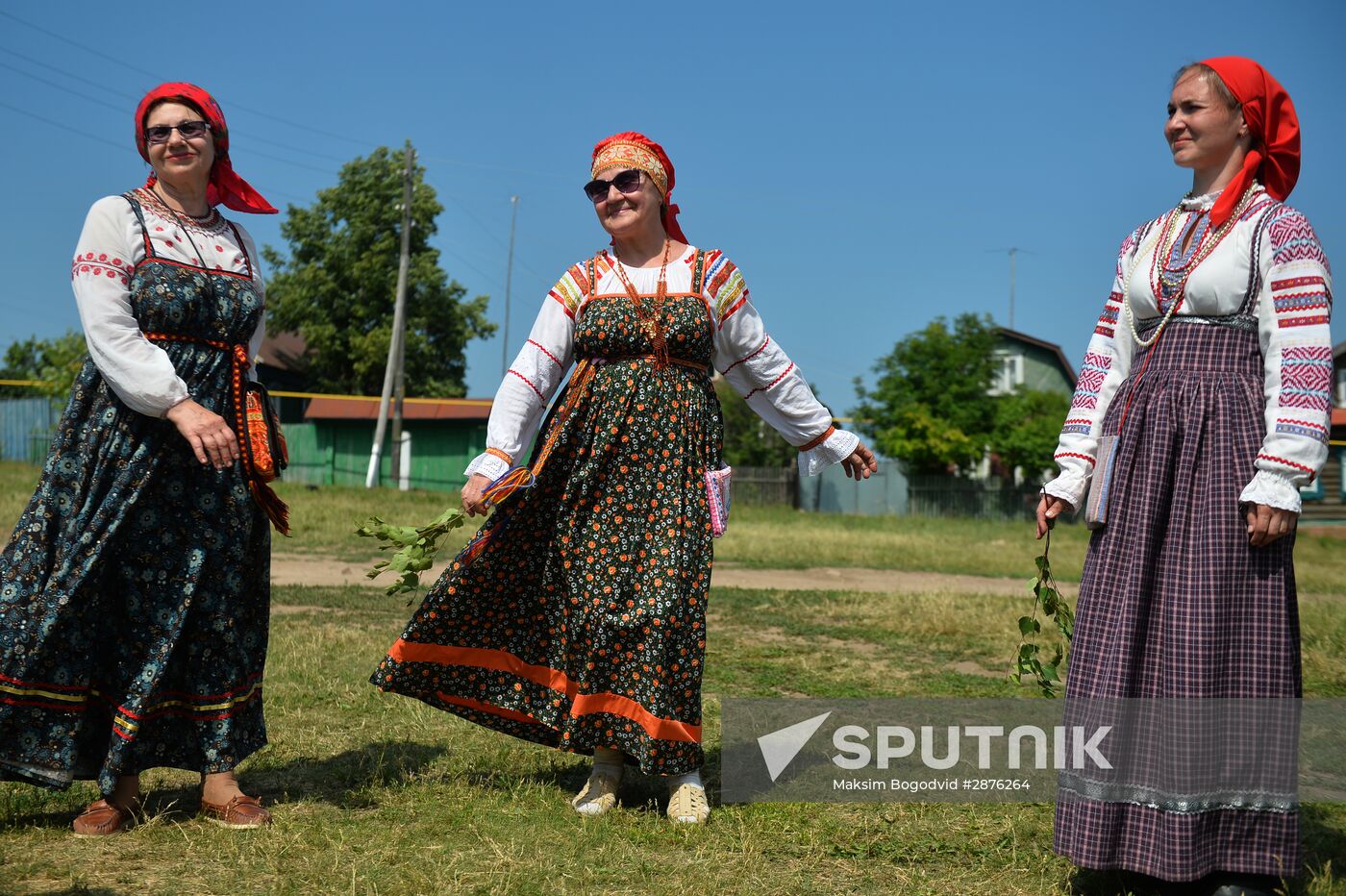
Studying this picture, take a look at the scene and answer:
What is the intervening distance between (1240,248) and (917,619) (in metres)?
5.32

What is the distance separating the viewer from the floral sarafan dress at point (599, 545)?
12.9 feet

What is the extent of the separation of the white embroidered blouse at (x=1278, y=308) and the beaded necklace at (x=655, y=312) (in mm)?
1380

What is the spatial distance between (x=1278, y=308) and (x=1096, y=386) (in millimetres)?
547

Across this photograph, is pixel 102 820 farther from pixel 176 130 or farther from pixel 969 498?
pixel 969 498

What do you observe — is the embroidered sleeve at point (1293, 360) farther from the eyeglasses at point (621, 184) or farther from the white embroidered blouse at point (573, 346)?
the eyeglasses at point (621, 184)

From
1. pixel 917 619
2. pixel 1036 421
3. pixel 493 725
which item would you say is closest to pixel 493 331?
pixel 1036 421

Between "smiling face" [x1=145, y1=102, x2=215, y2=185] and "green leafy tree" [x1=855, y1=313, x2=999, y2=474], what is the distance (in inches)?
1214

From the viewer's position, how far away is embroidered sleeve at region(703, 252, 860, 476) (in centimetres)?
419

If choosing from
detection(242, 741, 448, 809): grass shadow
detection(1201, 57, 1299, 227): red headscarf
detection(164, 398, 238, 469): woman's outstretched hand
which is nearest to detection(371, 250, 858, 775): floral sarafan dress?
detection(242, 741, 448, 809): grass shadow

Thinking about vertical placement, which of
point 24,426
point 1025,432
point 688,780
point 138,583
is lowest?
point 688,780

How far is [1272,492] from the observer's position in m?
3.00

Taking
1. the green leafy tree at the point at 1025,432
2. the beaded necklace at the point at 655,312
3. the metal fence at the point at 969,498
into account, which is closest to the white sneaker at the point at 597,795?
the beaded necklace at the point at 655,312

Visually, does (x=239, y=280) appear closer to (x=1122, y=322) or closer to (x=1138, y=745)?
(x=1122, y=322)

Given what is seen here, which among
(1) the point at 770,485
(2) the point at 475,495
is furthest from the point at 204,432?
(1) the point at 770,485
